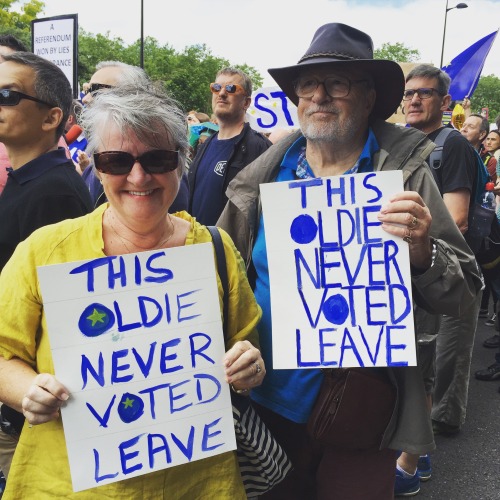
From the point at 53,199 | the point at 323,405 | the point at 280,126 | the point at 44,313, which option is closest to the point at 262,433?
the point at 323,405

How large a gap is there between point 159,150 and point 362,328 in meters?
0.73

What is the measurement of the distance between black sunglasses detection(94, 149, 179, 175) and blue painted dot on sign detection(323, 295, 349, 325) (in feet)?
1.92

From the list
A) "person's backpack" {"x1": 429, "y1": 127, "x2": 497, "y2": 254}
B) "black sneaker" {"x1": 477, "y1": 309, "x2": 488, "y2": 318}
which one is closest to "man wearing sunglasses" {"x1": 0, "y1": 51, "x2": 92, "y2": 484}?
"person's backpack" {"x1": 429, "y1": 127, "x2": 497, "y2": 254}

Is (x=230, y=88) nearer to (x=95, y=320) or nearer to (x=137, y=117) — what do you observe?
(x=137, y=117)

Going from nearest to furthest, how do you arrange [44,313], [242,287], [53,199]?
[44,313]
[242,287]
[53,199]

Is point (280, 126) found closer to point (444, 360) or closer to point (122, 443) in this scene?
point (444, 360)

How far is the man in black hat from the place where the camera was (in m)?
1.66

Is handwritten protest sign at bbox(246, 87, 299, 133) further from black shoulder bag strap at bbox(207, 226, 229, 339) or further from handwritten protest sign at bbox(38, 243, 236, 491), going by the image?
handwritten protest sign at bbox(38, 243, 236, 491)

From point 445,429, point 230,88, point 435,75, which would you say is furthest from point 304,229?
point 230,88

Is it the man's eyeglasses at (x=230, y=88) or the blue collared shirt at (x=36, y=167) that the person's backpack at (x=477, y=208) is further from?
the blue collared shirt at (x=36, y=167)

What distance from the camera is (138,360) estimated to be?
4.18 feet

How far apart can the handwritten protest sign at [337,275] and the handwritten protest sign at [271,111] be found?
324 centimetres

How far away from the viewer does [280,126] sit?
4711 mm

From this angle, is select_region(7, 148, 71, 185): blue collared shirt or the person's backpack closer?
select_region(7, 148, 71, 185): blue collared shirt
